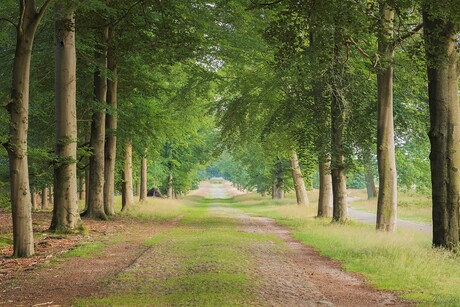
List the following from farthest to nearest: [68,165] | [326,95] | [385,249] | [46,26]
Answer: [326,95], [46,26], [68,165], [385,249]

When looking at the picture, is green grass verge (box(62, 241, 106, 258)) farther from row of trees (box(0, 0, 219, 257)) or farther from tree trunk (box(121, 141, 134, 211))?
tree trunk (box(121, 141, 134, 211))

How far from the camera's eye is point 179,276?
868cm

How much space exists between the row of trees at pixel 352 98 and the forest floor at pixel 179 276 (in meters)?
3.97

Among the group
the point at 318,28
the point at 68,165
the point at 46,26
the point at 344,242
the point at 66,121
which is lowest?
the point at 344,242

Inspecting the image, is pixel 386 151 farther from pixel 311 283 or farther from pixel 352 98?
pixel 311 283

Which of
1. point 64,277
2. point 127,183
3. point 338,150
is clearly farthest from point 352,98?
point 127,183

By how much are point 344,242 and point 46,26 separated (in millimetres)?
13337

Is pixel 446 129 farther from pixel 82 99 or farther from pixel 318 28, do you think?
pixel 82 99

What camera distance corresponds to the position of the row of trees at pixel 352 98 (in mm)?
10141

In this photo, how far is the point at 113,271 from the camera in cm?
952

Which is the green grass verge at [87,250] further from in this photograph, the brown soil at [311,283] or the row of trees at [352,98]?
the row of trees at [352,98]

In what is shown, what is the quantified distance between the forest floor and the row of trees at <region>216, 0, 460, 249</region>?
13.0ft

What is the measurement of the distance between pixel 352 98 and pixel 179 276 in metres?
13.2

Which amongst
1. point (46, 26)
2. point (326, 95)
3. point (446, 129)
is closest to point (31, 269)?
point (446, 129)
